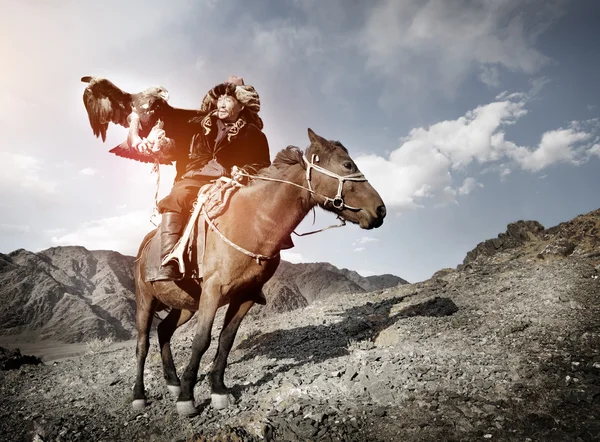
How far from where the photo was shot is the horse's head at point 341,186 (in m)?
3.36

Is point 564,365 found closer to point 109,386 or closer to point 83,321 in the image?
point 109,386

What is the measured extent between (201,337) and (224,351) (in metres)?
0.61

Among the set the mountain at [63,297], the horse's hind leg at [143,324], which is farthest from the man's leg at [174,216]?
the mountain at [63,297]

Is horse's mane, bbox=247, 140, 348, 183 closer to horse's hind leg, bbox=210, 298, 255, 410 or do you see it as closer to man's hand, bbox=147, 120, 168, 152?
man's hand, bbox=147, 120, 168, 152

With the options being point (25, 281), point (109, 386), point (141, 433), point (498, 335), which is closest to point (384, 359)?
point (498, 335)

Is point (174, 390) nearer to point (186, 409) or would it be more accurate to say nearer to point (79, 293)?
point (186, 409)

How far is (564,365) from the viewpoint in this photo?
3.39 meters

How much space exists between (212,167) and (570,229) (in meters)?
11.9

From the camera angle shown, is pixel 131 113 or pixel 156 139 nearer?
pixel 156 139

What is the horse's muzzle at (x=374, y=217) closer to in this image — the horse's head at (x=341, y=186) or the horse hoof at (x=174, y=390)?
the horse's head at (x=341, y=186)

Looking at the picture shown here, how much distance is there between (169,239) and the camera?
4012 millimetres

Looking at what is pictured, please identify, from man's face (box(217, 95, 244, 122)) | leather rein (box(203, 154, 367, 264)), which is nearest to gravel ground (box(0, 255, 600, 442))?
leather rein (box(203, 154, 367, 264))

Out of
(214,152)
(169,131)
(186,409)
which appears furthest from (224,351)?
(169,131)

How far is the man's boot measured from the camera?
3.82 metres
